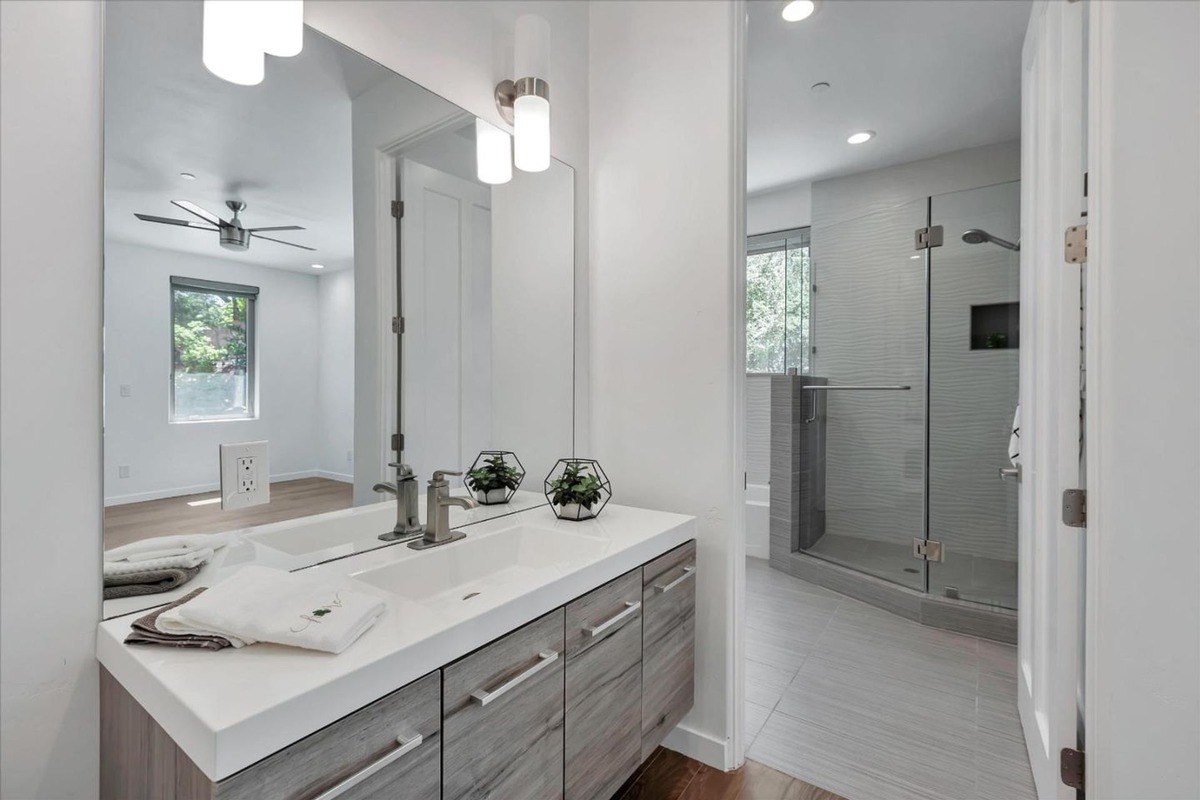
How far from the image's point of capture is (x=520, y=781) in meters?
1.06

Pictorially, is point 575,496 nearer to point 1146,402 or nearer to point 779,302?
point 1146,402

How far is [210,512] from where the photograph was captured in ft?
3.61

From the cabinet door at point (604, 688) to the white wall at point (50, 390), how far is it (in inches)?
32.9

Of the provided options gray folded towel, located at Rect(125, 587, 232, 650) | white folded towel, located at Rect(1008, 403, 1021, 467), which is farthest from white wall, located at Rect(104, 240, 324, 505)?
white folded towel, located at Rect(1008, 403, 1021, 467)

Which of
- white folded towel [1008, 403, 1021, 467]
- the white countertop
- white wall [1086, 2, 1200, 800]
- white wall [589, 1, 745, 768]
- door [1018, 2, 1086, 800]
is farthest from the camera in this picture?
white folded towel [1008, 403, 1021, 467]

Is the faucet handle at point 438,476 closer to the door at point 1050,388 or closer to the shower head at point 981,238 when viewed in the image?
the door at point 1050,388

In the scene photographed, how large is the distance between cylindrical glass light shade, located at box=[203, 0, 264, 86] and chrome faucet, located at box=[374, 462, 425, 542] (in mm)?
894

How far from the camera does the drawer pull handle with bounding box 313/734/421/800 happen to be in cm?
75

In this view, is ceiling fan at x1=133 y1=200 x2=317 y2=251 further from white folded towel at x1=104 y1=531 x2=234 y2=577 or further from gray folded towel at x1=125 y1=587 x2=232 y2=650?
gray folded towel at x1=125 y1=587 x2=232 y2=650

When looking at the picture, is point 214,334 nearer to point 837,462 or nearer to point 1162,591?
point 1162,591

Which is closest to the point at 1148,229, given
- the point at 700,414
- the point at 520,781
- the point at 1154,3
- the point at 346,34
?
the point at 1154,3

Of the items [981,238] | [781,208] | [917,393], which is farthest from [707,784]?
[781,208]

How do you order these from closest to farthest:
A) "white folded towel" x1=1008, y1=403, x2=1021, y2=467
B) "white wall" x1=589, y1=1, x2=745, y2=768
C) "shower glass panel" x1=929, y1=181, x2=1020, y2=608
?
"white wall" x1=589, y1=1, x2=745, y2=768 < "white folded towel" x1=1008, y1=403, x2=1021, y2=467 < "shower glass panel" x1=929, y1=181, x2=1020, y2=608

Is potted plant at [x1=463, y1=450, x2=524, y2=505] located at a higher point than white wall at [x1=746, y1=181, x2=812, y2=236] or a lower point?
lower
